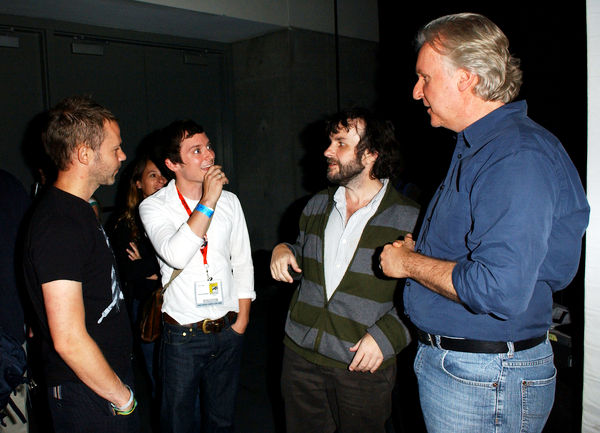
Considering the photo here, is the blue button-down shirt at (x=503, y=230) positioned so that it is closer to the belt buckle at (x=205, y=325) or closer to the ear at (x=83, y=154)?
the belt buckle at (x=205, y=325)

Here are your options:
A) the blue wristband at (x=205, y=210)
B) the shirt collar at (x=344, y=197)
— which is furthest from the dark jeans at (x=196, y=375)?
→ the shirt collar at (x=344, y=197)

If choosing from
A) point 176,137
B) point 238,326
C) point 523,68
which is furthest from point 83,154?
point 523,68

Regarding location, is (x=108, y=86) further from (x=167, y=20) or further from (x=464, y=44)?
(x=464, y=44)

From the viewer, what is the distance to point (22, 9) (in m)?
3.96

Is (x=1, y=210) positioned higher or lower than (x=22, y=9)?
lower

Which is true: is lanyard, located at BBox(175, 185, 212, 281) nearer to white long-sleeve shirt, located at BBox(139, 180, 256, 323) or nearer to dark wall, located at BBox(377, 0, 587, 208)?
white long-sleeve shirt, located at BBox(139, 180, 256, 323)

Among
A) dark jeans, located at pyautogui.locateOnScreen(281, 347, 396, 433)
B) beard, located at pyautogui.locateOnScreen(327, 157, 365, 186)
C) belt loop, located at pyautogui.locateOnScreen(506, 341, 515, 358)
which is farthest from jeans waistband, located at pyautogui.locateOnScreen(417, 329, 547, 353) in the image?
beard, located at pyautogui.locateOnScreen(327, 157, 365, 186)

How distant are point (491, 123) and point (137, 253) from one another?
2257 millimetres

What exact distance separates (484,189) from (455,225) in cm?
17

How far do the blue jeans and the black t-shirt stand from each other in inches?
47.5

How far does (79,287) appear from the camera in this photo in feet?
4.86

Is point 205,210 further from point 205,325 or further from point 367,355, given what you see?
point 367,355

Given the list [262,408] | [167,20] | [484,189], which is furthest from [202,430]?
[167,20]

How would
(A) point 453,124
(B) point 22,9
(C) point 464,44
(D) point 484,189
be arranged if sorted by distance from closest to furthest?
(D) point 484,189 < (C) point 464,44 < (A) point 453,124 < (B) point 22,9
